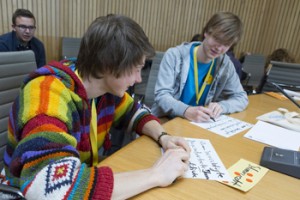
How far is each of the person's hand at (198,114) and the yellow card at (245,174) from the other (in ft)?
1.45

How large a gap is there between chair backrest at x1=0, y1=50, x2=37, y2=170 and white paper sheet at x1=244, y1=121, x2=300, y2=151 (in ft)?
4.11

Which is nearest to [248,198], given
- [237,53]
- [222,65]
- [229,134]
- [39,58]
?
[229,134]

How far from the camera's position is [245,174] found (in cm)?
106

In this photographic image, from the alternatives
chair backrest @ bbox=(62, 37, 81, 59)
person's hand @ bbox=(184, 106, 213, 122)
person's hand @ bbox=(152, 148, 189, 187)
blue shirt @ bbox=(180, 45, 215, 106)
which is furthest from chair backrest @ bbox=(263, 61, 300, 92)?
chair backrest @ bbox=(62, 37, 81, 59)

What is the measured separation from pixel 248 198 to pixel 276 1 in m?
5.76

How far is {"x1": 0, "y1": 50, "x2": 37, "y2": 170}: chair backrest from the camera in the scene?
136 cm

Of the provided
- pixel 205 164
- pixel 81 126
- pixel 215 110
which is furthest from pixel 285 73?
pixel 81 126

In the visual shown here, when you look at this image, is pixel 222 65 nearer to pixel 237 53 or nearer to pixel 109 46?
pixel 109 46

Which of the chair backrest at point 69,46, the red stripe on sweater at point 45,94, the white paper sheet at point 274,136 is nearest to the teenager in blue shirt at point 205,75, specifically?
the white paper sheet at point 274,136

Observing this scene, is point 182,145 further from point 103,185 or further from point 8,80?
point 8,80

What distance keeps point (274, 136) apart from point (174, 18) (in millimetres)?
4322

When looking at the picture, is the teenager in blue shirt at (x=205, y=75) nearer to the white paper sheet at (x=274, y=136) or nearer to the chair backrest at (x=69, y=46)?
the white paper sheet at (x=274, y=136)

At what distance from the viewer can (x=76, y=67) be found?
108 centimetres

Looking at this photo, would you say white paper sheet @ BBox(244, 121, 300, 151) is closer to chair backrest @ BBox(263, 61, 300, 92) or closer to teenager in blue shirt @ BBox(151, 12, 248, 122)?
teenager in blue shirt @ BBox(151, 12, 248, 122)
